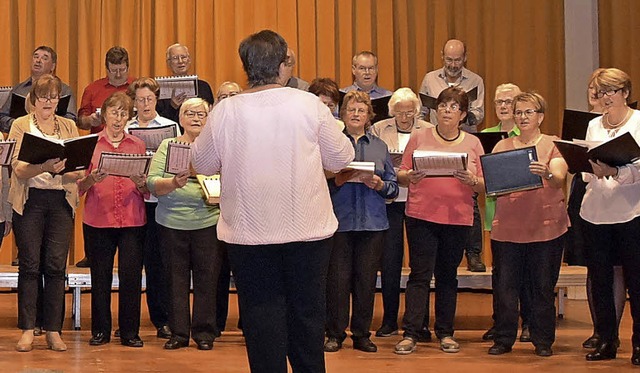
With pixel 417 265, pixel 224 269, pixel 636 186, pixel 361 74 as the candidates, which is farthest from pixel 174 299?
pixel 636 186

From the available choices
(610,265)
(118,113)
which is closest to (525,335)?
(610,265)

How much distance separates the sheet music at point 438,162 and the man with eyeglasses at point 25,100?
2.13 metres

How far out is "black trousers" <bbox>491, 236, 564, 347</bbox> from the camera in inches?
202

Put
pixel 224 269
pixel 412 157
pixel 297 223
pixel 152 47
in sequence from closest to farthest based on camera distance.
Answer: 1. pixel 297 223
2. pixel 412 157
3. pixel 224 269
4. pixel 152 47

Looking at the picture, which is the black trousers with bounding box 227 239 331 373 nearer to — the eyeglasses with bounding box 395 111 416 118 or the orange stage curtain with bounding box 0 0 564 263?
the eyeglasses with bounding box 395 111 416 118

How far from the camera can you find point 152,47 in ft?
26.8

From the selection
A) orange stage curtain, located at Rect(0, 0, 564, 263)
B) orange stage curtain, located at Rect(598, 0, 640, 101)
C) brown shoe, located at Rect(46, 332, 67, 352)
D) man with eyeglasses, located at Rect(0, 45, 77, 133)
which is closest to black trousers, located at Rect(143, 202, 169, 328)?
brown shoe, located at Rect(46, 332, 67, 352)

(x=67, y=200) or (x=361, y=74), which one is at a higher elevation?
(x=361, y=74)

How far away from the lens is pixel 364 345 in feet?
17.5

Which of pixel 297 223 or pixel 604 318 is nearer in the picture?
pixel 297 223

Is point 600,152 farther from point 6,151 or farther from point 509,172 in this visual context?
point 6,151

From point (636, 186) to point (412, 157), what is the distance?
1131 mm

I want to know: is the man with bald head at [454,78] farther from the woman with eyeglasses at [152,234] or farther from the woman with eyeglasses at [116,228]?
the woman with eyeglasses at [116,228]

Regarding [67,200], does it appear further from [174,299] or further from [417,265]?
[417,265]
